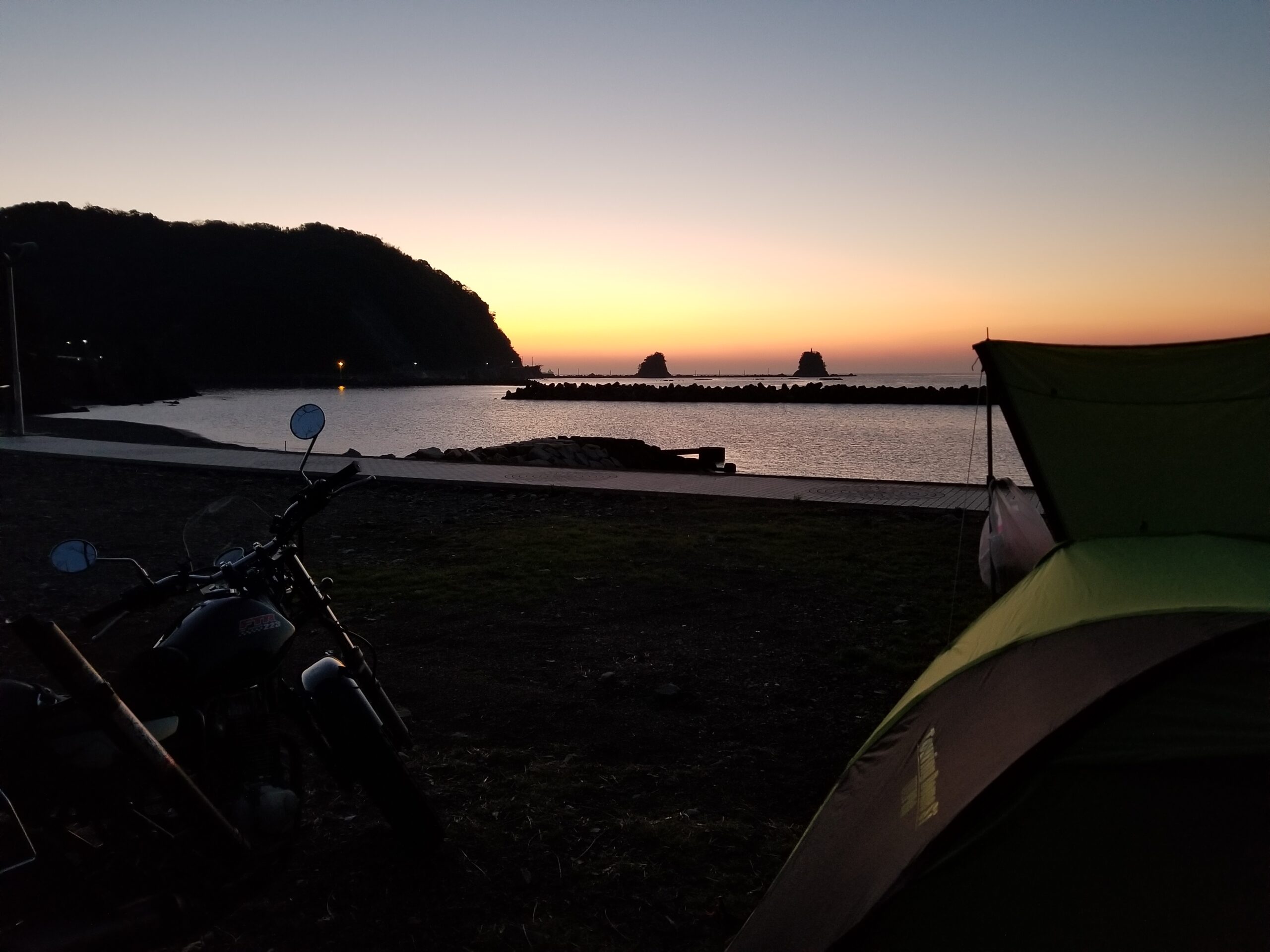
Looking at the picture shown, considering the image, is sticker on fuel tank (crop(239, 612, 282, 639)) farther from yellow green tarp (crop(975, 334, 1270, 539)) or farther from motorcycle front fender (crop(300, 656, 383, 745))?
Answer: yellow green tarp (crop(975, 334, 1270, 539))

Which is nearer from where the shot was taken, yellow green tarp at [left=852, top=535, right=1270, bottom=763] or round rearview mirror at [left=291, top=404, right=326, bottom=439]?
yellow green tarp at [left=852, top=535, right=1270, bottom=763]

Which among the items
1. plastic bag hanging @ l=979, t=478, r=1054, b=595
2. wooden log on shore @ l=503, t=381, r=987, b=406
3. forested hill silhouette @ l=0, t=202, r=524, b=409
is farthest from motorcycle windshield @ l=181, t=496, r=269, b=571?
forested hill silhouette @ l=0, t=202, r=524, b=409

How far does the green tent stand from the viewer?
207 centimetres

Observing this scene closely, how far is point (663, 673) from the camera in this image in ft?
18.1

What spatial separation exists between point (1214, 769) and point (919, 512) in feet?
30.7

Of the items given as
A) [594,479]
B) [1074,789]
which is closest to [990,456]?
[1074,789]

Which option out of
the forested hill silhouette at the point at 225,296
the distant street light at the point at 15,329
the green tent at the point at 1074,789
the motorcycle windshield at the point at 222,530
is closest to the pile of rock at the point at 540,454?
the distant street light at the point at 15,329

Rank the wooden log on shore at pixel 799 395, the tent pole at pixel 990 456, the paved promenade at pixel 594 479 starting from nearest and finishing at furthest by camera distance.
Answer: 1. the tent pole at pixel 990 456
2. the paved promenade at pixel 594 479
3. the wooden log on shore at pixel 799 395

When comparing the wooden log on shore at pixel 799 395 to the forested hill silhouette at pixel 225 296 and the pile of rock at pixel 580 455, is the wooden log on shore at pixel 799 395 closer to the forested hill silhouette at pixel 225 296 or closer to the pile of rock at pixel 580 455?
the forested hill silhouette at pixel 225 296

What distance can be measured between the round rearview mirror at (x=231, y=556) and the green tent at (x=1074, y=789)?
7.28 feet

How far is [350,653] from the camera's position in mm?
3262

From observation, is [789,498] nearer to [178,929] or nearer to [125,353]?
[178,929]

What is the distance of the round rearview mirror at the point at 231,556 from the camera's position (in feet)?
10.4

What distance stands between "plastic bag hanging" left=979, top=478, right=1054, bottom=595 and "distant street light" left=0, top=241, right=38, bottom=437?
2326cm
